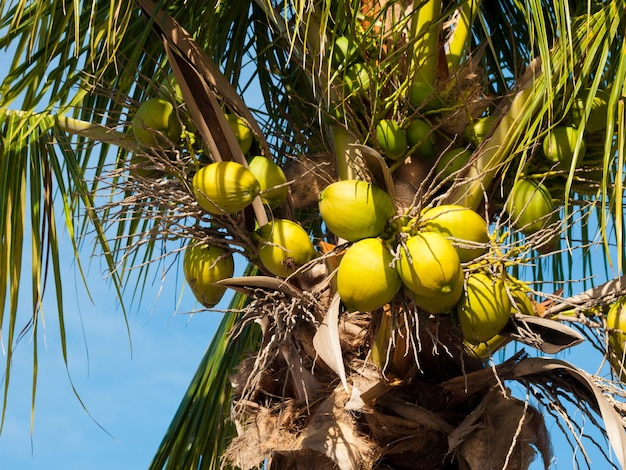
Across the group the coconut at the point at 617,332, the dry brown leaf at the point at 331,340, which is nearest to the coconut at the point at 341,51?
the dry brown leaf at the point at 331,340

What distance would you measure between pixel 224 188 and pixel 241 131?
304mm

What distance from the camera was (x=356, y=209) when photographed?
179 centimetres

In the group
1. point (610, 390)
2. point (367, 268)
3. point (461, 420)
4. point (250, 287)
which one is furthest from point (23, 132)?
point (610, 390)

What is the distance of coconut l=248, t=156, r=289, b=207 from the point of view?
208 centimetres

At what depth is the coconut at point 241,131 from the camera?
2.18m

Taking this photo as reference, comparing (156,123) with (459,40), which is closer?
(156,123)

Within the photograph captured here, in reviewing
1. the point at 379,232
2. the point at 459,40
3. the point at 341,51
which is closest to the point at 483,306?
the point at 379,232

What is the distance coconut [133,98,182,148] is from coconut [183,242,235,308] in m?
0.29

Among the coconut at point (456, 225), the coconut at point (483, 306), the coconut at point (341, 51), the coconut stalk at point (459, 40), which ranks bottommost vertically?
the coconut at point (483, 306)

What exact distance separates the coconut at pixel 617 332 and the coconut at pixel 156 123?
1.11 metres

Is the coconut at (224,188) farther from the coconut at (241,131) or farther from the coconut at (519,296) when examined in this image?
the coconut at (519,296)

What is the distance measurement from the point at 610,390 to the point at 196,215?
1.01 metres

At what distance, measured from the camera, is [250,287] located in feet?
6.61

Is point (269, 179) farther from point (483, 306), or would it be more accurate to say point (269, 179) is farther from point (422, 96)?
point (483, 306)
